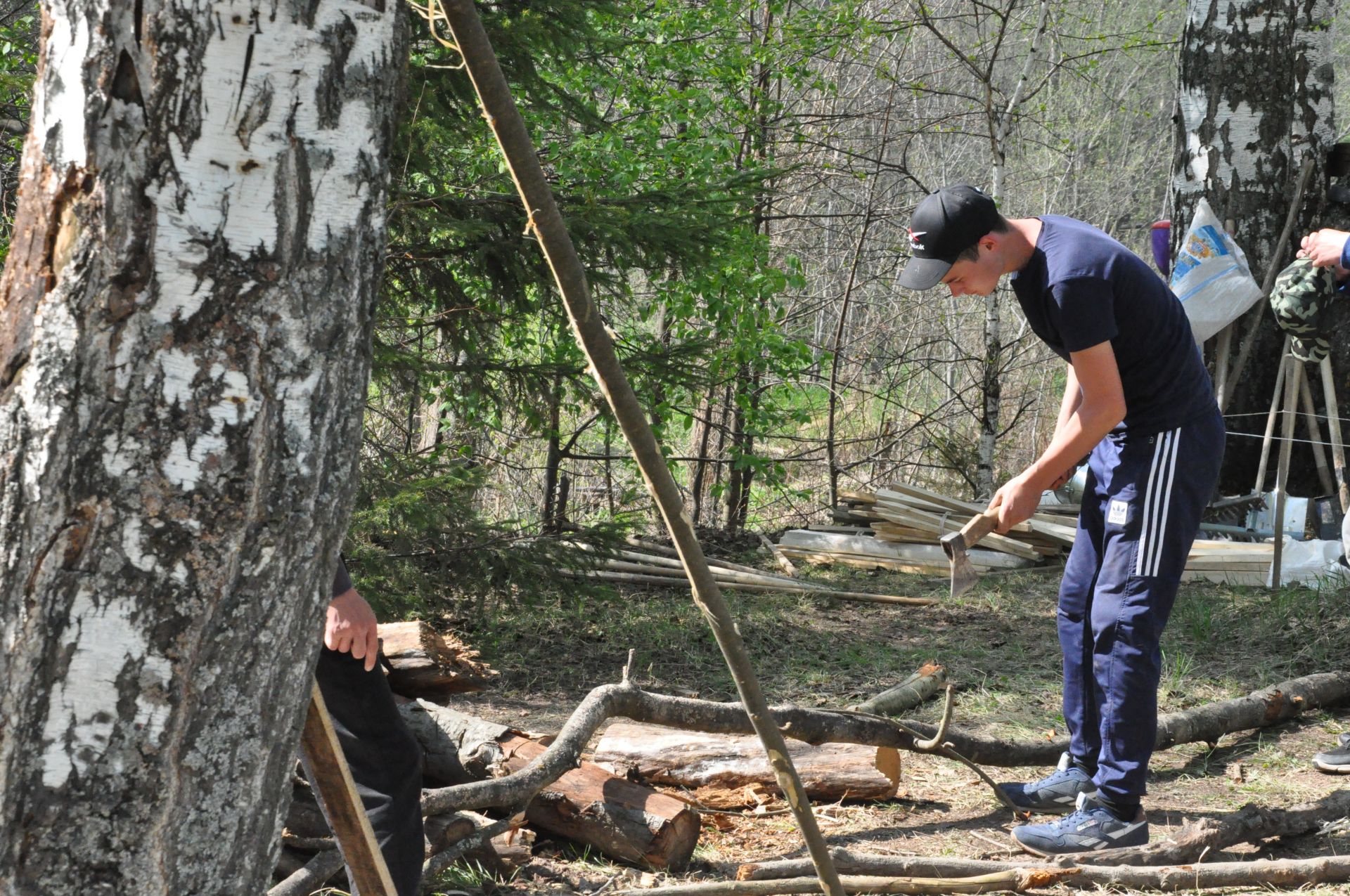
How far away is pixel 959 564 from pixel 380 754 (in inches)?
71.3

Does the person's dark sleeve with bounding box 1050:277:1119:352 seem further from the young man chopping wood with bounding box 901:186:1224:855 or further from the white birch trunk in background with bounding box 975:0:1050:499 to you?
the white birch trunk in background with bounding box 975:0:1050:499

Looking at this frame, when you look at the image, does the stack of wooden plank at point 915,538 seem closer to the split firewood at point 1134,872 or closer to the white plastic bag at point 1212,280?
the white plastic bag at point 1212,280

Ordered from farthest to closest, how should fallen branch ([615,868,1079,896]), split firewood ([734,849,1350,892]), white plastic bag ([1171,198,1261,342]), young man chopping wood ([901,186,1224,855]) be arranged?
white plastic bag ([1171,198,1261,342]) < young man chopping wood ([901,186,1224,855]) < split firewood ([734,849,1350,892]) < fallen branch ([615,868,1079,896])

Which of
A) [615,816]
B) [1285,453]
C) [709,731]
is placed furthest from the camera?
[1285,453]

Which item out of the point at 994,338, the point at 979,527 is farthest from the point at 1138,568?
the point at 994,338

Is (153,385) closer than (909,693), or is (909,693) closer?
(153,385)

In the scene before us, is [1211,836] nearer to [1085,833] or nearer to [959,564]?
[1085,833]

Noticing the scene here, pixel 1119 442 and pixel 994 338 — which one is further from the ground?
pixel 994 338

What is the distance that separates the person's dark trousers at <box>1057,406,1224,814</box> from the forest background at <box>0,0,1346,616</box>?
8.67 feet

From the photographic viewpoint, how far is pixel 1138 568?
316cm

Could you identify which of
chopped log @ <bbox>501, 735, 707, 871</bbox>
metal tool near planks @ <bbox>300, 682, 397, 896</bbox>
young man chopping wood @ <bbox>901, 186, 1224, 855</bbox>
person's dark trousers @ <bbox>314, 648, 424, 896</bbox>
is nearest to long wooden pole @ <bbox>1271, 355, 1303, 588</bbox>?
young man chopping wood @ <bbox>901, 186, 1224, 855</bbox>

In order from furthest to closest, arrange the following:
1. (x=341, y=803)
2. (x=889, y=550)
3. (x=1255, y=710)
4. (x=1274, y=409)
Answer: (x=889, y=550) < (x=1274, y=409) < (x=1255, y=710) < (x=341, y=803)

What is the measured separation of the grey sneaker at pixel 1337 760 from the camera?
3.85 metres

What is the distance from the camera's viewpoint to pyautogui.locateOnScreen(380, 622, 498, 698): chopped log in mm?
3367
